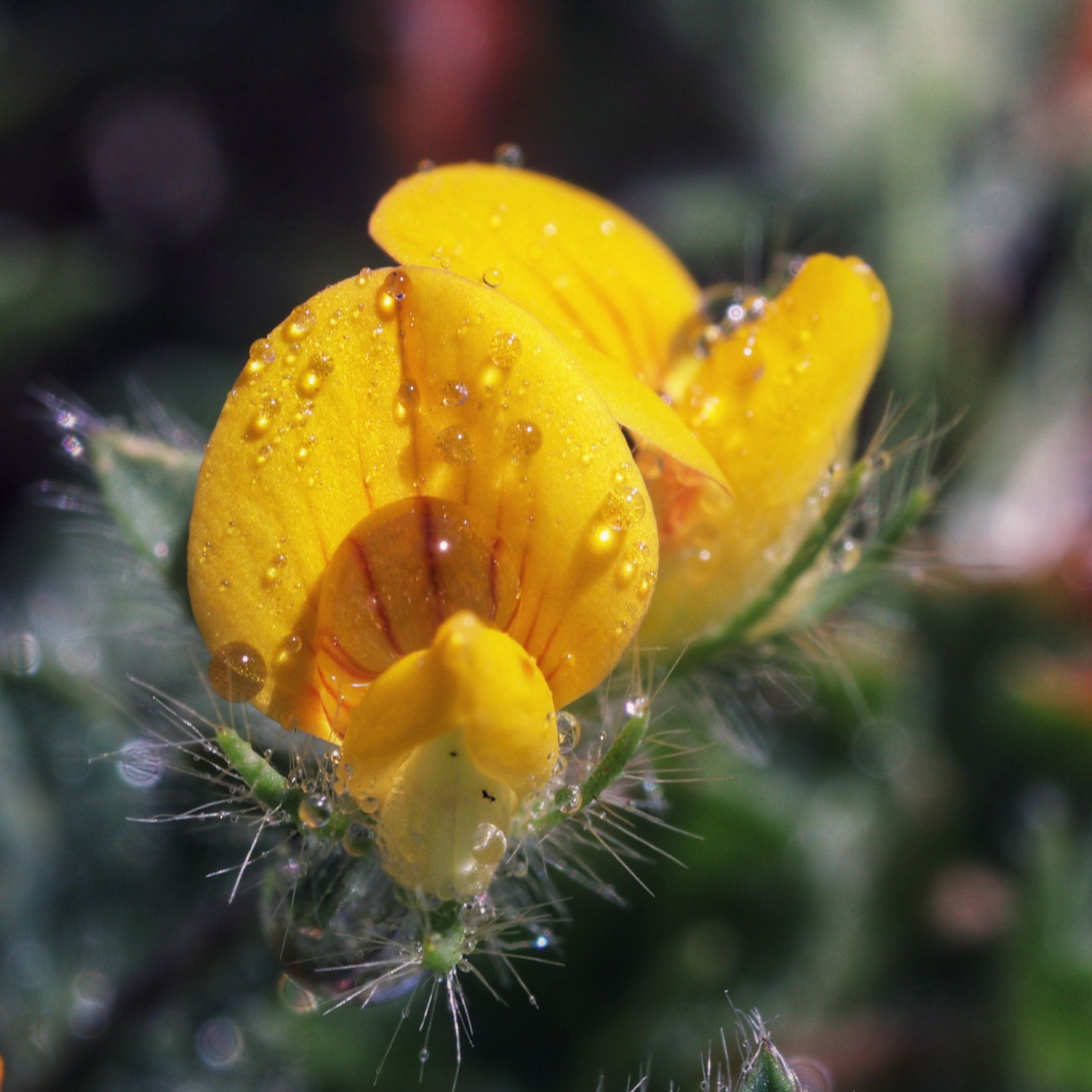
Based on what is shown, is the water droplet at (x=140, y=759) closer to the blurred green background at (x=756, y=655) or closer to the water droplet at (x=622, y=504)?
the blurred green background at (x=756, y=655)

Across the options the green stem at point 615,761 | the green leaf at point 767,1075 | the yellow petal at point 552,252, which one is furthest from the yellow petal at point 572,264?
the green leaf at point 767,1075

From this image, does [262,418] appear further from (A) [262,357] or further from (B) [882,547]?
(B) [882,547]

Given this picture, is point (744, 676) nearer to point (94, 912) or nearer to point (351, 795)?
point (351, 795)

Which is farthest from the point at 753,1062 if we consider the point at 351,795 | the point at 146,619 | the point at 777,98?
the point at 777,98

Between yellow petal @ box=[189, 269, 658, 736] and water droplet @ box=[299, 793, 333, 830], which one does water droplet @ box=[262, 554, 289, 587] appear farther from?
water droplet @ box=[299, 793, 333, 830]

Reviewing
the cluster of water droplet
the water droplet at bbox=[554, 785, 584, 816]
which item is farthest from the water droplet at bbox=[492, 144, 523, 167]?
the water droplet at bbox=[554, 785, 584, 816]

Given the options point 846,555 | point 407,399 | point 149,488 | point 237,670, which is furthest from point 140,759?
point 846,555

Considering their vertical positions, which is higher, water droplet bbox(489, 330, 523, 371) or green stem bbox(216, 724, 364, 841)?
water droplet bbox(489, 330, 523, 371)
